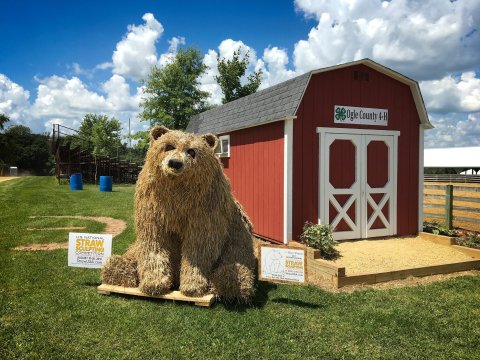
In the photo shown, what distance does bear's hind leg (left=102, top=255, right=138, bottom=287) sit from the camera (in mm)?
4254

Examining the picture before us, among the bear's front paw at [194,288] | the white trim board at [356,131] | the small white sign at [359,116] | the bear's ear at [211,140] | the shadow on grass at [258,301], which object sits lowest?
the shadow on grass at [258,301]

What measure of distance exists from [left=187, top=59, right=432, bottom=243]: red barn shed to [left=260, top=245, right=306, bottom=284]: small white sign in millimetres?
2061

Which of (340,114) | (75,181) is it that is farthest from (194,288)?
(75,181)

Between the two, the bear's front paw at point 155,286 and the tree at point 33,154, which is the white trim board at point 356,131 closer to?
the bear's front paw at point 155,286

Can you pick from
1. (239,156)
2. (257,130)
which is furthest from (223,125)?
(257,130)

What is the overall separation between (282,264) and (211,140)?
67.4 inches

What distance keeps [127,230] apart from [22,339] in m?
5.38

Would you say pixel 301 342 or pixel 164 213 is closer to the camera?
pixel 301 342

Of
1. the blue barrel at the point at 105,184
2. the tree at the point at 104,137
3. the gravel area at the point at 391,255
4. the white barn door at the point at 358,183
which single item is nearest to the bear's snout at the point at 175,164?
the gravel area at the point at 391,255

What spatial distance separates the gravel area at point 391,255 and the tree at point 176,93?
17.6 metres

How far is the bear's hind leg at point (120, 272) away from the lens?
4.25m

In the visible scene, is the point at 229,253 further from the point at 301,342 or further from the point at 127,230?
the point at 127,230

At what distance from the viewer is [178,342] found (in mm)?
3184

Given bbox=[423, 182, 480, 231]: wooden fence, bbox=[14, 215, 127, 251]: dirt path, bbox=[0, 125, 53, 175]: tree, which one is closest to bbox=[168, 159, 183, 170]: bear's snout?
bbox=[14, 215, 127, 251]: dirt path
